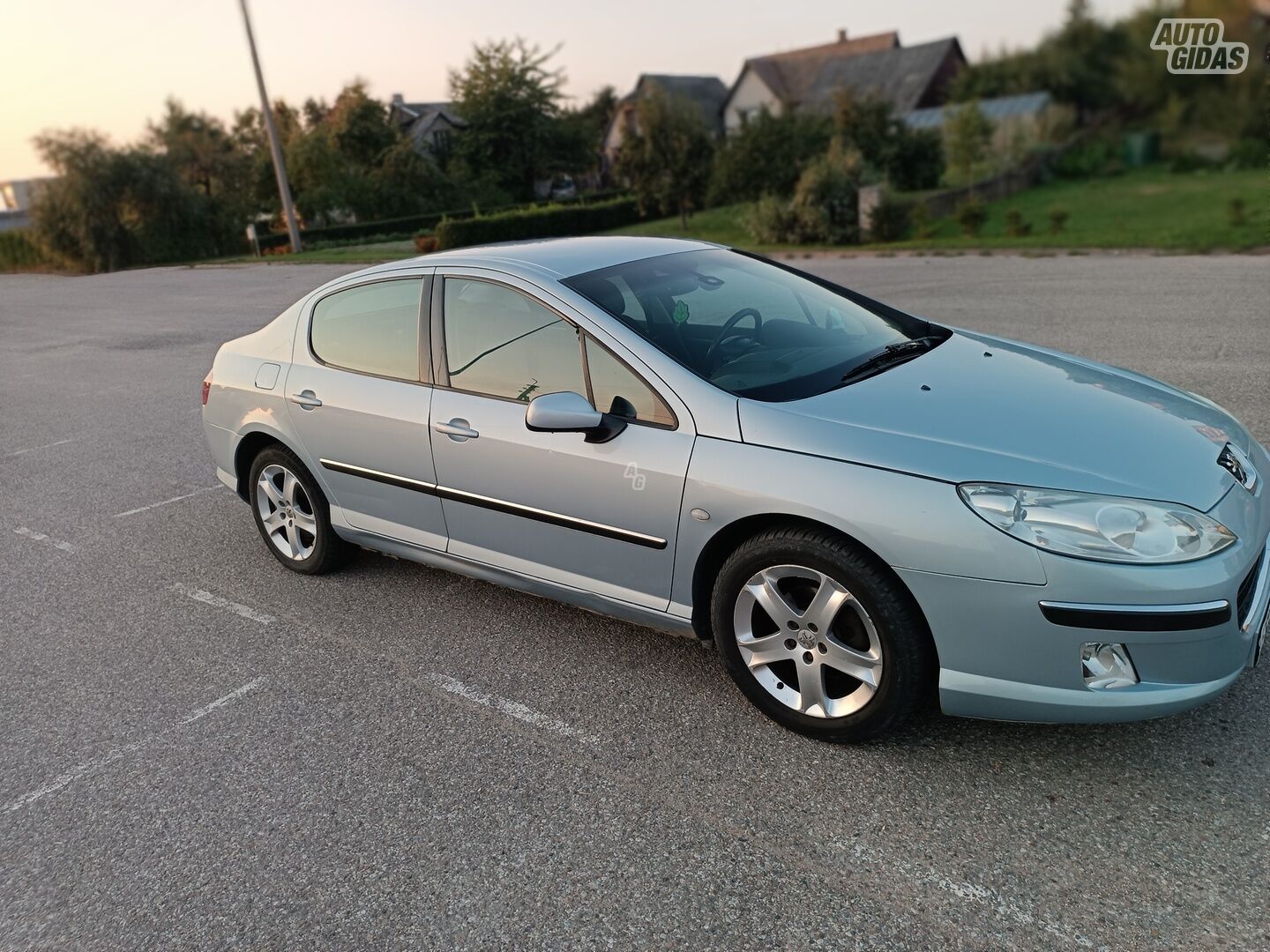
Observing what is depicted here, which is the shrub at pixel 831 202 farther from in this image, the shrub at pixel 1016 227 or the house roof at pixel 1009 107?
the house roof at pixel 1009 107

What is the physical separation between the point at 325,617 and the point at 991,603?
3011 millimetres

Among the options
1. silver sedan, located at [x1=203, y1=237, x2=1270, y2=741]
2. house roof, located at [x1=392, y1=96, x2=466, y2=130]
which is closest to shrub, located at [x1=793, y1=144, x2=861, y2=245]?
silver sedan, located at [x1=203, y1=237, x2=1270, y2=741]

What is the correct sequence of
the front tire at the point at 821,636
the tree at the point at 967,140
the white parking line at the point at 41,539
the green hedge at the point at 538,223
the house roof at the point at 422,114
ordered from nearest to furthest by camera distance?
the front tire at the point at 821,636
the white parking line at the point at 41,539
the green hedge at the point at 538,223
the tree at the point at 967,140
the house roof at the point at 422,114

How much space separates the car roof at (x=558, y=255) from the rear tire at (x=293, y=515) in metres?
1.07

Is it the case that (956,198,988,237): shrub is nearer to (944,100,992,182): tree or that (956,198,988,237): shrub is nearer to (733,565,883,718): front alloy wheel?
(944,100,992,182): tree

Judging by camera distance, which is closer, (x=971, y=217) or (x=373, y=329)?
(x=373, y=329)

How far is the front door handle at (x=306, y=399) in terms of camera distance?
455cm

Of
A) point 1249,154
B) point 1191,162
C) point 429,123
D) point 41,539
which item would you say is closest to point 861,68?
point 429,123

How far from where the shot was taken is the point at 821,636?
310 cm

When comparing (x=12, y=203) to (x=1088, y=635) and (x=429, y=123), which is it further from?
(x=1088, y=635)

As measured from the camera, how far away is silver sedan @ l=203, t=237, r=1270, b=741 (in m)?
2.76

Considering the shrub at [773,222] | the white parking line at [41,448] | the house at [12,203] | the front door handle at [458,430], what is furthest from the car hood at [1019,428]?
the house at [12,203]

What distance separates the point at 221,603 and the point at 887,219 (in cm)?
1898

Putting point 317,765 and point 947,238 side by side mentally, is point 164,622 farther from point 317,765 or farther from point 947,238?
point 947,238
